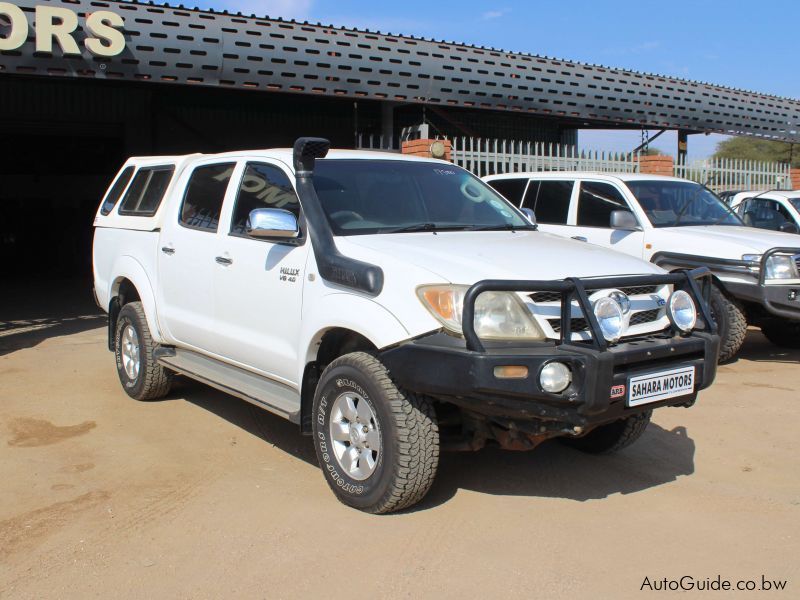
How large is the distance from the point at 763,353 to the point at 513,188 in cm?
328

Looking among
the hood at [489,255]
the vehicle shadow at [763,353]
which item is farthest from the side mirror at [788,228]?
the hood at [489,255]

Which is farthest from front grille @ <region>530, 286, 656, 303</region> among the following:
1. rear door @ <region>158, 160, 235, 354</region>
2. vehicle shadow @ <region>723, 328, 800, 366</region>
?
vehicle shadow @ <region>723, 328, 800, 366</region>

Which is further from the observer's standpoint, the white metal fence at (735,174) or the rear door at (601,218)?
the white metal fence at (735,174)

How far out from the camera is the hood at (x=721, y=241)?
7.96 m

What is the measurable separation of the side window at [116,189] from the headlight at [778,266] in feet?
18.5

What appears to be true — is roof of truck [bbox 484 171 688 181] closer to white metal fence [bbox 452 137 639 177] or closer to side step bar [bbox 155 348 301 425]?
white metal fence [bbox 452 137 639 177]

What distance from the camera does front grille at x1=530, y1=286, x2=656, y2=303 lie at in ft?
13.2

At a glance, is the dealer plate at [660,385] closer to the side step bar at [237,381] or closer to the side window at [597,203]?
the side step bar at [237,381]

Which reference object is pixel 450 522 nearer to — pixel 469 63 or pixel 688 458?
pixel 688 458

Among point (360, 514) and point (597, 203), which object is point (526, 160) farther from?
point (360, 514)

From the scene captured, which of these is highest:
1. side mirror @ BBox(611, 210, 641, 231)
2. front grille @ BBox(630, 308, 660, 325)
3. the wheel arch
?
side mirror @ BBox(611, 210, 641, 231)

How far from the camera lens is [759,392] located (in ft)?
23.1

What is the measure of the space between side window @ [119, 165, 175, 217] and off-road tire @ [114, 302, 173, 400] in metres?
0.76

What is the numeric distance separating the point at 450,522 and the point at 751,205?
345 inches
